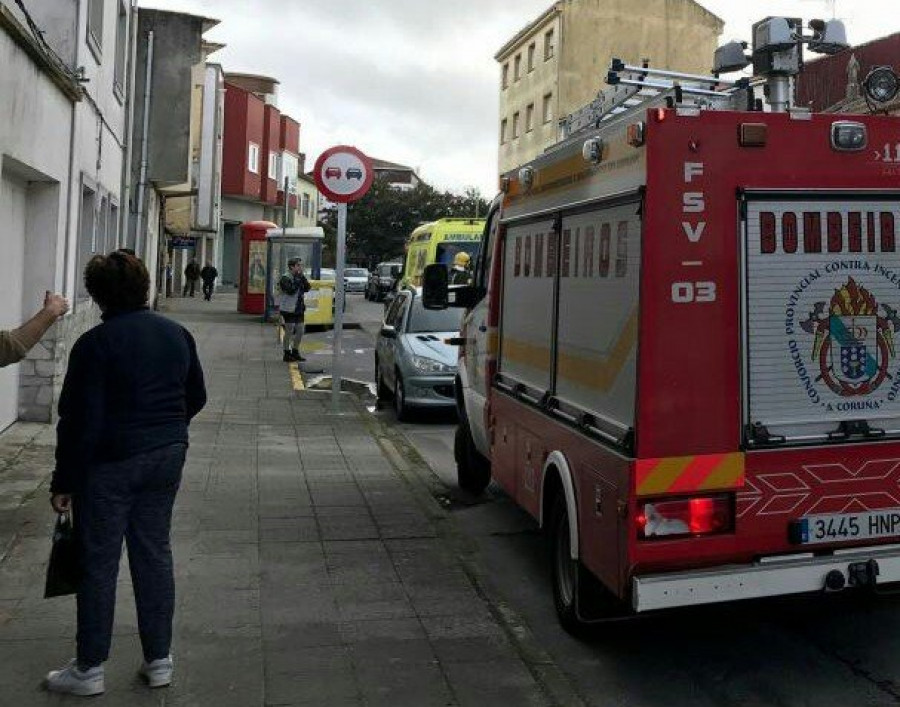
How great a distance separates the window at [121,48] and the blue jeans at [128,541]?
12.7 m

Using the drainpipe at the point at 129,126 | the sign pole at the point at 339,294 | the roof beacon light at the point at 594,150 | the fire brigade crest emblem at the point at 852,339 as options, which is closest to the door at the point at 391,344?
the sign pole at the point at 339,294

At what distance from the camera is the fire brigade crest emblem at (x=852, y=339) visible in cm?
425

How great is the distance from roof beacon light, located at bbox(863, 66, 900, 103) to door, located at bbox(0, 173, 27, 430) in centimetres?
703

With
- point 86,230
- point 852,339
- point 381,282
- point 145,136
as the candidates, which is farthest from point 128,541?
point 381,282

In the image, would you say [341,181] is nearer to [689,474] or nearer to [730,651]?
[730,651]

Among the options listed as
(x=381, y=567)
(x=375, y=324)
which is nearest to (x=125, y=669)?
(x=381, y=567)

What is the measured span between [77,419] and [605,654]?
2620 millimetres

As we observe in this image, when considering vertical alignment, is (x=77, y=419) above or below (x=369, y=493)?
above

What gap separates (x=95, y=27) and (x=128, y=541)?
10138 mm

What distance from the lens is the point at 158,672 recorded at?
4.16 m

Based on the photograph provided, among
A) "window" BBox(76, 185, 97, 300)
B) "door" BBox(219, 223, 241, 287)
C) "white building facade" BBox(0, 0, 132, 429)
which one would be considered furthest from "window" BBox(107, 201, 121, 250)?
"door" BBox(219, 223, 241, 287)

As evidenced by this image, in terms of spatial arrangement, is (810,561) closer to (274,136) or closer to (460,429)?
(460,429)

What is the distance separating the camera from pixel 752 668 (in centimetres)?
464

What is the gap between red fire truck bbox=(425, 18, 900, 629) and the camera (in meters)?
4.07
